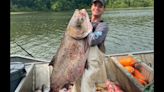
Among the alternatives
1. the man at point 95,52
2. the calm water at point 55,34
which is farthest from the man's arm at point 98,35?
the calm water at point 55,34

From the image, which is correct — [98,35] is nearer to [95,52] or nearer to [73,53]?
[95,52]

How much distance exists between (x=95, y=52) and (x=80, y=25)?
0.82 feet

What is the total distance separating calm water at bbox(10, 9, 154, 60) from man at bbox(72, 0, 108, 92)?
8845mm

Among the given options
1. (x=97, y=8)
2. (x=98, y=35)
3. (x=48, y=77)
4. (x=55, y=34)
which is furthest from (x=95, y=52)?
(x=55, y=34)

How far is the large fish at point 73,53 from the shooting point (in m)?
2.09

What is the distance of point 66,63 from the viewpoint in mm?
2275

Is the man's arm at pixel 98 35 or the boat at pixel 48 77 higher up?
the man's arm at pixel 98 35

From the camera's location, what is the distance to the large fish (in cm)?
209

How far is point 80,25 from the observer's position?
2096 mm

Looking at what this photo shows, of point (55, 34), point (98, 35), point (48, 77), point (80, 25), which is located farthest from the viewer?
point (55, 34)

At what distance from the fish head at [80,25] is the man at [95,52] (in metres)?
0.05

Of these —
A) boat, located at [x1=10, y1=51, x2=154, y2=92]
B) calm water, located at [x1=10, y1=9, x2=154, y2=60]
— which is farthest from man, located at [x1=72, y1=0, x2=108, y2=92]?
calm water, located at [x1=10, y1=9, x2=154, y2=60]

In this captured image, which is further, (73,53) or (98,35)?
(73,53)

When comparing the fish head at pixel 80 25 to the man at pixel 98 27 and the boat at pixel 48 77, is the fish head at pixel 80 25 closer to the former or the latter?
the man at pixel 98 27
